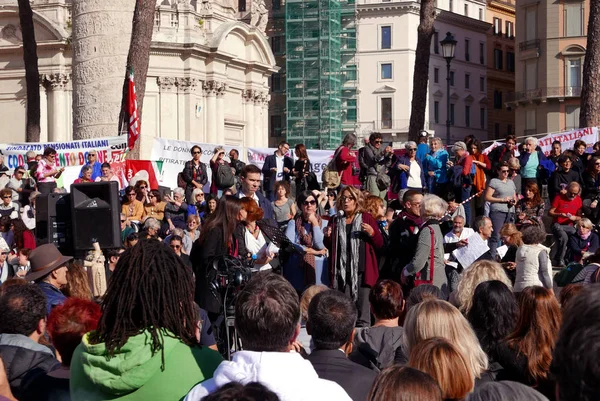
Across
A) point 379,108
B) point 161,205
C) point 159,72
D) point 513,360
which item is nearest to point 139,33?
point 161,205

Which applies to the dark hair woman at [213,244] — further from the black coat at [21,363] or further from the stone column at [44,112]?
the stone column at [44,112]

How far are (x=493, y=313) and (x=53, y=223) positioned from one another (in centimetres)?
636

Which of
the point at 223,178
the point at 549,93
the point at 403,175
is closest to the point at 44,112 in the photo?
the point at 223,178

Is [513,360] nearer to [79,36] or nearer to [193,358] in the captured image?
[193,358]

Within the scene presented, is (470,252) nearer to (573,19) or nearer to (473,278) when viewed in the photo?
(473,278)

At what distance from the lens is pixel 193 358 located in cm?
481

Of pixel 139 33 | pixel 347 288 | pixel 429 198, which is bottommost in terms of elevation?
pixel 347 288

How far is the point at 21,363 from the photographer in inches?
231

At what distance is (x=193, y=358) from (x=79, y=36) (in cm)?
2067

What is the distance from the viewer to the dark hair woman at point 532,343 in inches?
231

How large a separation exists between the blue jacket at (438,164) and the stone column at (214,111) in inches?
1184

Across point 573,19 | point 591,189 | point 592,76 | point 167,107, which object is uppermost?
point 573,19

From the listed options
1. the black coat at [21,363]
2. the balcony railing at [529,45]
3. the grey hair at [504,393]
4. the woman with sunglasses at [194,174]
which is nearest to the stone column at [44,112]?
the woman with sunglasses at [194,174]

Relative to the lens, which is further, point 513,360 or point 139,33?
point 139,33
